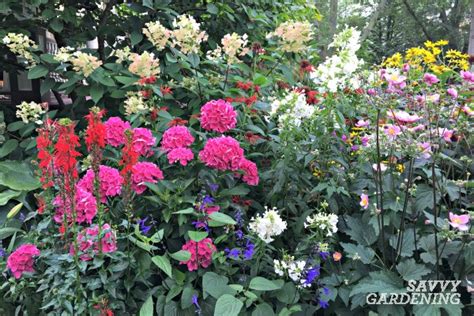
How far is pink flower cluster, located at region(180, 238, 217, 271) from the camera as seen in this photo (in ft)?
5.54

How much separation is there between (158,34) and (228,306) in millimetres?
1518

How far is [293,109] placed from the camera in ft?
6.25

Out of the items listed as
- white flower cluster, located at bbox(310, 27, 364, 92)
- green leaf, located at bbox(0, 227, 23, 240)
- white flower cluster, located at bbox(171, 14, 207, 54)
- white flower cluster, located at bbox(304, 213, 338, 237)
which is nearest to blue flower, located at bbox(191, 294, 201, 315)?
white flower cluster, located at bbox(304, 213, 338, 237)

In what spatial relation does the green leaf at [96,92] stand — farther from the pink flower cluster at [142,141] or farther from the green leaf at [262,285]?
the green leaf at [262,285]

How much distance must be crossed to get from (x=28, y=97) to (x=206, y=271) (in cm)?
297

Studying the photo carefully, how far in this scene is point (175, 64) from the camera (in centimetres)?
246

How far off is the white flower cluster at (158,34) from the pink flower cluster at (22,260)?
1261 mm

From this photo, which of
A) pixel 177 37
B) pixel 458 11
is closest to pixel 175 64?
pixel 177 37

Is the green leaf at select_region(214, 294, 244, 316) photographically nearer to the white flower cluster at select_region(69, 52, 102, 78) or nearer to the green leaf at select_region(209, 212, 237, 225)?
the green leaf at select_region(209, 212, 237, 225)

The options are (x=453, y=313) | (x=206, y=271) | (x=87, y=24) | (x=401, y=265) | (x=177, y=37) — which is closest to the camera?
(x=453, y=313)

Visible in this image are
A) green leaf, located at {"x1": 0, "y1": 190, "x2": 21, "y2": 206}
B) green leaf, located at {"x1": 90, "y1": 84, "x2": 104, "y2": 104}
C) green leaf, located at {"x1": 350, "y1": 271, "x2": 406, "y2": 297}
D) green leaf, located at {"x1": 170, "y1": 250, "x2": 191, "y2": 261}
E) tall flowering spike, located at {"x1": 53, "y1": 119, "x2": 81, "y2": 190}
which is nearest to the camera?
tall flowering spike, located at {"x1": 53, "y1": 119, "x2": 81, "y2": 190}

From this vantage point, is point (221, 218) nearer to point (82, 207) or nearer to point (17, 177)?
point (82, 207)

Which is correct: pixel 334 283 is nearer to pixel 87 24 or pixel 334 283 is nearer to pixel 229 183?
pixel 229 183

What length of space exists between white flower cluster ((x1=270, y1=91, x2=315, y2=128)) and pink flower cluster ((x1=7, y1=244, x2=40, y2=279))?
1.17 metres
